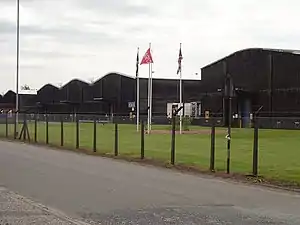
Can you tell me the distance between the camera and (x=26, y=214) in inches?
409

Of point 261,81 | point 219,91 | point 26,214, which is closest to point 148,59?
point 261,81

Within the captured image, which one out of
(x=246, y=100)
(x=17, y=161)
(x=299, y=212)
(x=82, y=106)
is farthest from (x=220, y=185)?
(x=82, y=106)

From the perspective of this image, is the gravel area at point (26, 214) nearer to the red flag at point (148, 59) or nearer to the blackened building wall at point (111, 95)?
the red flag at point (148, 59)

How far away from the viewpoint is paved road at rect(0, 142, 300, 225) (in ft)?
33.7

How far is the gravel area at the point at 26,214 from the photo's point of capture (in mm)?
9651

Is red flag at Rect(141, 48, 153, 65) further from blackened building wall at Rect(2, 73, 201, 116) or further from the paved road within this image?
blackened building wall at Rect(2, 73, 201, 116)

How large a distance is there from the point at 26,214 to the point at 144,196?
3199 millimetres

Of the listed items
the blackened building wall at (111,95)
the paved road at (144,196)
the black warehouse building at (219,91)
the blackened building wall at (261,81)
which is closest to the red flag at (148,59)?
the black warehouse building at (219,91)

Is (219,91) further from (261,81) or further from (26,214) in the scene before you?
(26,214)

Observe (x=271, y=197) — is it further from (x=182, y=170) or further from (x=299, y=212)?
(x=182, y=170)

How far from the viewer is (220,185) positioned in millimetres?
15234

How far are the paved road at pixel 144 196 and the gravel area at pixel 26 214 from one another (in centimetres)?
34

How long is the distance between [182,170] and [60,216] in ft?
31.1

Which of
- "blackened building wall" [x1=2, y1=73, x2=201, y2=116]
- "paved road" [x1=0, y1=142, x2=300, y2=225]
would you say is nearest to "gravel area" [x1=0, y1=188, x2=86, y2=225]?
"paved road" [x1=0, y1=142, x2=300, y2=225]
